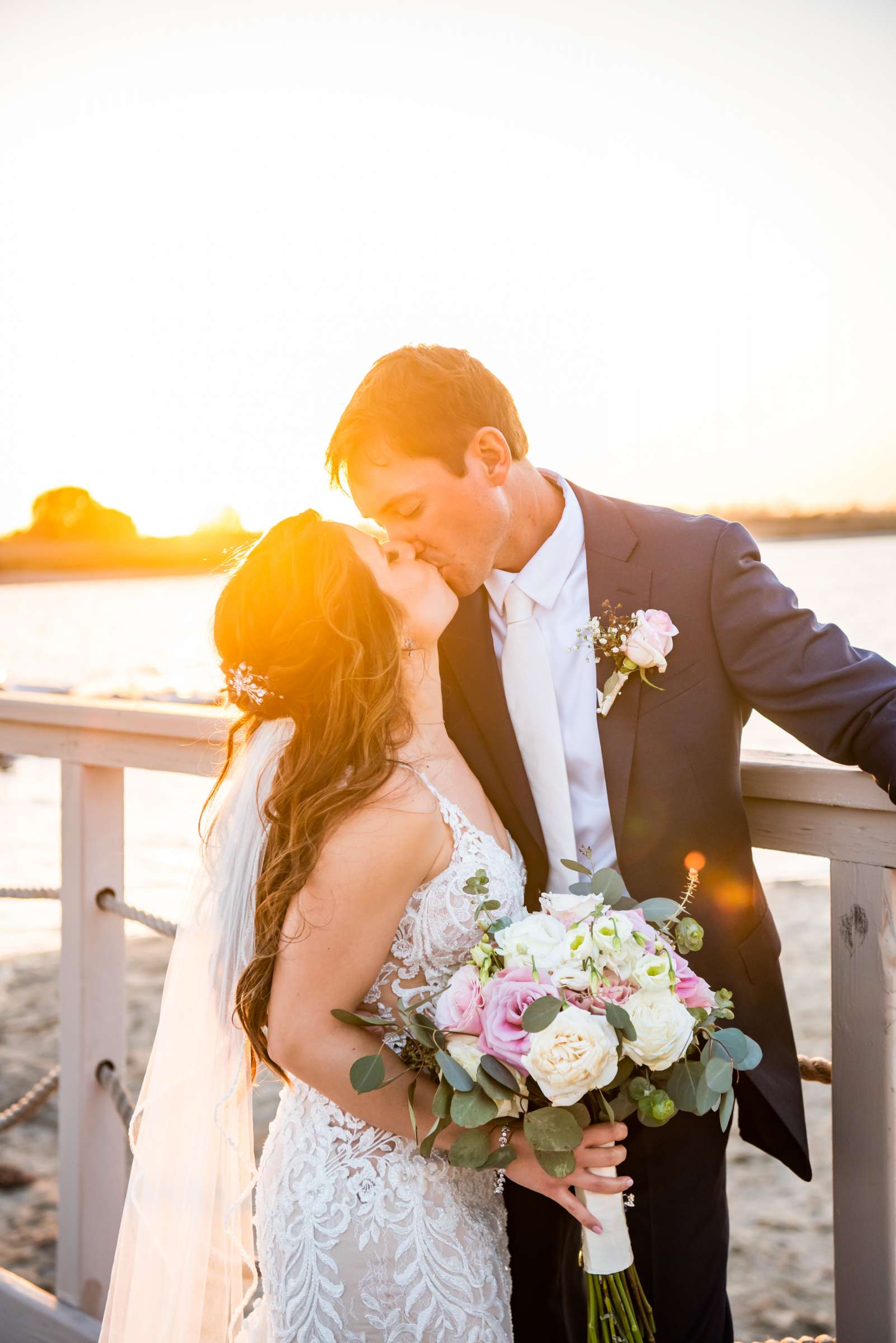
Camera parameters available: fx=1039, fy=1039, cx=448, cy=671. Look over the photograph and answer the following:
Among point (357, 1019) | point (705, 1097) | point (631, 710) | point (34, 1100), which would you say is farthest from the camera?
point (34, 1100)

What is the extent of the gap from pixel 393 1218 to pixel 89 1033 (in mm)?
1114

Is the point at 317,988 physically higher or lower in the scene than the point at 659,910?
lower

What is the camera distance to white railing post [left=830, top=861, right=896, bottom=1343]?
5.28 feet

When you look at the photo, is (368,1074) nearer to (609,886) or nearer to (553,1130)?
(553,1130)

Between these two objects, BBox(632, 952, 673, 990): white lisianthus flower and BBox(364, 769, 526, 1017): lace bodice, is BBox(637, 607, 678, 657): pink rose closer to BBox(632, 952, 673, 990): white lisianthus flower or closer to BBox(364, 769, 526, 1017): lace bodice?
BBox(364, 769, 526, 1017): lace bodice

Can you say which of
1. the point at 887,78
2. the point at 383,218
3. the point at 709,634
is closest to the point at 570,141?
the point at 383,218

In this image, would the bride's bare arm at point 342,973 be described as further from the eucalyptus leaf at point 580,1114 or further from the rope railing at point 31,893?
the rope railing at point 31,893

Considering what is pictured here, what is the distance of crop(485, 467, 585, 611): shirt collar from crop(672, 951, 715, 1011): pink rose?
40.1 inches

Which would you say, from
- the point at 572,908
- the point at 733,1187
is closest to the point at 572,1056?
the point at 572,908

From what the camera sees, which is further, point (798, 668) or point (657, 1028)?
point (798, 668)

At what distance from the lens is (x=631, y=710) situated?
2.02 meters

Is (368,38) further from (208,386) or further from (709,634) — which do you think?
(709,634)

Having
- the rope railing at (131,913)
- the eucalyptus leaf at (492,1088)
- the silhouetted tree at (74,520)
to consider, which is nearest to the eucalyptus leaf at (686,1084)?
the eucalyptus leaf at (492,1088)

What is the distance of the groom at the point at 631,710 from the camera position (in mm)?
1896
